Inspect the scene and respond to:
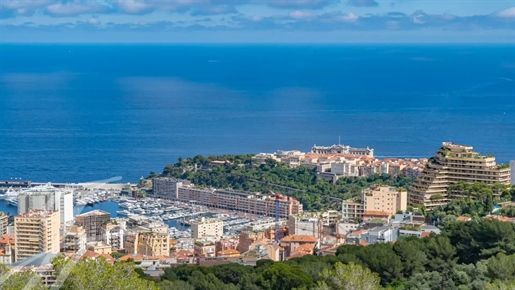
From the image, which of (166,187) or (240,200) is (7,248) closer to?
(240,200)

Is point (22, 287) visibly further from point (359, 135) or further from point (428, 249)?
point (359, 135)

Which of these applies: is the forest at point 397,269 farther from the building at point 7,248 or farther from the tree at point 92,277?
the building at point 7,248

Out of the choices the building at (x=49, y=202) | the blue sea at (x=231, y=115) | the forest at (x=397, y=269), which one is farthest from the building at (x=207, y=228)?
the blue sea at (x=231, y=115)

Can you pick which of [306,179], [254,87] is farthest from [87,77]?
[306,179]

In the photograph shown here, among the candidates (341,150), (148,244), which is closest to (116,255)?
(148,244)

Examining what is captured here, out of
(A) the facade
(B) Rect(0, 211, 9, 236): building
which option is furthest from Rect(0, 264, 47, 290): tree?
(A) the facade

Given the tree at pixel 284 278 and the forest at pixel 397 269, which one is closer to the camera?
the forest at pixel 397 269
